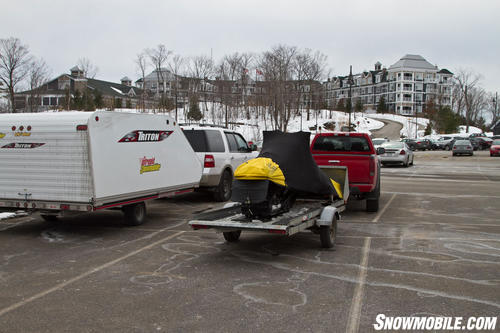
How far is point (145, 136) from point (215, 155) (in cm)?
333

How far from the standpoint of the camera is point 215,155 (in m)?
12.5

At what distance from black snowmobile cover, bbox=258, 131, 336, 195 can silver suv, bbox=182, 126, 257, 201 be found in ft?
14.5

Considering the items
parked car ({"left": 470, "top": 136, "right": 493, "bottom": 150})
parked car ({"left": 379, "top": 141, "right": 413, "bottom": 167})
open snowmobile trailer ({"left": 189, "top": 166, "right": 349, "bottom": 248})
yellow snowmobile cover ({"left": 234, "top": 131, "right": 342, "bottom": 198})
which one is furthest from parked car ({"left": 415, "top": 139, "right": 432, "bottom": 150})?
yellow snowmobile cover ({"left": 234, "top": 131, "right": 342, "bottom": 198})

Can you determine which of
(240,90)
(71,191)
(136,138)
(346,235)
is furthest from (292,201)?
(240,90)

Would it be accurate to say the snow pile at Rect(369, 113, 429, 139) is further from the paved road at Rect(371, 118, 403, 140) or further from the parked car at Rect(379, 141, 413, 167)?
the parked car at Rect(379, 141, 413, 167)

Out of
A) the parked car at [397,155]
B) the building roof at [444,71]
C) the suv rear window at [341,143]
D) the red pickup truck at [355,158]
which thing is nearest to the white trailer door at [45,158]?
the red pickup truck at [355,158]

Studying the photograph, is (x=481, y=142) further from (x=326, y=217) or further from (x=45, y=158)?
(x=45, y=158)

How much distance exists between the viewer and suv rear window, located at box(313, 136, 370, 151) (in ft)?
36.8

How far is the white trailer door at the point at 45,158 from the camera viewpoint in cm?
802

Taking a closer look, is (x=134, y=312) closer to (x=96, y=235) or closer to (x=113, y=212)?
(x=96, y=235)

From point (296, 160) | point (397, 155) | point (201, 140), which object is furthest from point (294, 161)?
point (397, 155)

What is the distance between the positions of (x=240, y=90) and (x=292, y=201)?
76442 mm

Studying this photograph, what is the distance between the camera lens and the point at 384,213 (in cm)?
1128

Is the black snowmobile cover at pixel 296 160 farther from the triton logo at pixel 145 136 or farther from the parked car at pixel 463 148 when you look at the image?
the parked car at pixel 463 148
